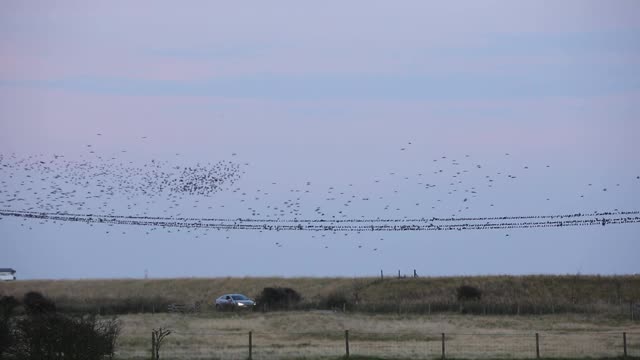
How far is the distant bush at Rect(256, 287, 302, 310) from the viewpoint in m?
77.4

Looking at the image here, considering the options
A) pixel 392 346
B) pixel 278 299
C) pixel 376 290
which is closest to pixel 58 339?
pixel 392 346

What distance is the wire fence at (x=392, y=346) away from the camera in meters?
41.2

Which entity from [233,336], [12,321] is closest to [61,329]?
[12,321]

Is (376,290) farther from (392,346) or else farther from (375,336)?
(392,346)

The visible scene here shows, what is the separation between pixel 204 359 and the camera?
131 ft

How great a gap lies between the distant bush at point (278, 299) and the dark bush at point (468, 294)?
41.9ft

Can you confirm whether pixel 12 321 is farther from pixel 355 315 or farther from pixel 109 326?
pixel 355 315

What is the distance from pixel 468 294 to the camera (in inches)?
3263

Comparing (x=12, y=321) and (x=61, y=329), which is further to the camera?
(x=12, y=321)

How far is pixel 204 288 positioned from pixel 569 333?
5778cm

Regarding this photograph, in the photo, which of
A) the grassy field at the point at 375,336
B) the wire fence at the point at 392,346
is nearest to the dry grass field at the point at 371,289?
the grassy field at the point at 375,336

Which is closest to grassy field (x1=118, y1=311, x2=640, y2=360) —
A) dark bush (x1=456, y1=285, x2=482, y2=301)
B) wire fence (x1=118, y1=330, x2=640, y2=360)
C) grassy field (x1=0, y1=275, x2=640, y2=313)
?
wire fence (x1=118, y1=330, x2=640, y2=360)

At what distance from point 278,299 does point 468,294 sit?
1519cm

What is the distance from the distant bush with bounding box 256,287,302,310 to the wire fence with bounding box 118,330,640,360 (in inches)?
890
